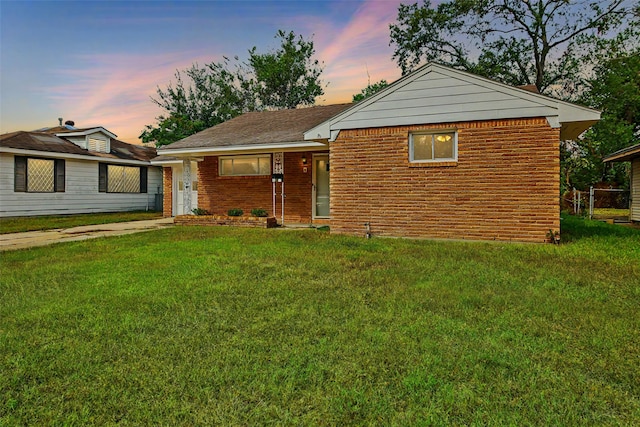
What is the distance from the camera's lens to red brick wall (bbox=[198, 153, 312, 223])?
40.2 ft

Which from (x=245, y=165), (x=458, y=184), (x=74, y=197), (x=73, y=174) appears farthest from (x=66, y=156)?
(x=458, y=184)

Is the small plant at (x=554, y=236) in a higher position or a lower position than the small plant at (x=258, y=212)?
lower

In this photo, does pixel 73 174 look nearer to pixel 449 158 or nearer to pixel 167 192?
pixel 167 192

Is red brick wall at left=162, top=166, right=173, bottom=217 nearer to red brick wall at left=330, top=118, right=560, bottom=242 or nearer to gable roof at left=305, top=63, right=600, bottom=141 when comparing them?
red brick wall at left=330, top=118, right=560, bottom=242

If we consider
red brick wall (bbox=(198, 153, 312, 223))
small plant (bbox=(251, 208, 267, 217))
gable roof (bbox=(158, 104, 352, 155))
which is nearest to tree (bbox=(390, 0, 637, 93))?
gable roof (bbox=(158, 104, 352, 155))

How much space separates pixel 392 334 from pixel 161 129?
2778 cm

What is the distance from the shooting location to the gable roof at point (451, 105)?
7.38m

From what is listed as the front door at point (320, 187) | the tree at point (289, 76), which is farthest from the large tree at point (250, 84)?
the front door at point (320, 187)

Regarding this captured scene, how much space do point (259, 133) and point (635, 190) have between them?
50.7 feet

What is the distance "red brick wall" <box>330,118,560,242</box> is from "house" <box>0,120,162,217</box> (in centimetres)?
1375

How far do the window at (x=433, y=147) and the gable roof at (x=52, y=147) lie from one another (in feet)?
49.5

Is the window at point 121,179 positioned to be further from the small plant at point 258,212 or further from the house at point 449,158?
the house at point 449,158

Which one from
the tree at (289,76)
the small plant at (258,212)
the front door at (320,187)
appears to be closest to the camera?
the small plant at (258,212)

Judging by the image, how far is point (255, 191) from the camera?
12.9 m
